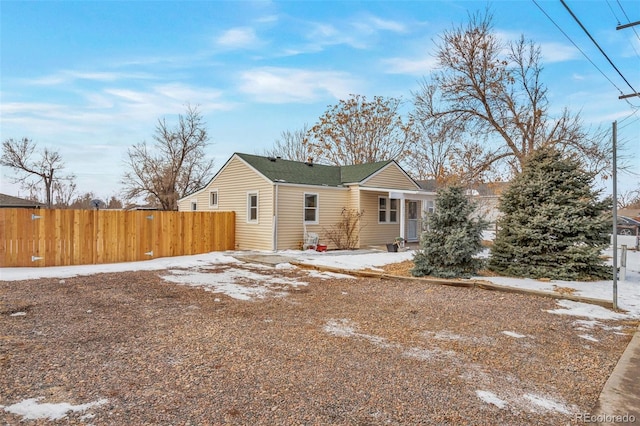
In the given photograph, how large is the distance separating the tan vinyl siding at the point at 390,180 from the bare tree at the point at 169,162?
696 inches

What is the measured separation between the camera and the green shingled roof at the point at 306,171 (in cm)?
1466

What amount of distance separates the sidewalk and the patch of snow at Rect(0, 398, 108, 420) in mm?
3477

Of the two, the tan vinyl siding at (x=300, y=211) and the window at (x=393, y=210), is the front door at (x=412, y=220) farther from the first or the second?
the tan vinyl siding at (x=300, y=211)

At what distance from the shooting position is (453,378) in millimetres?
3227

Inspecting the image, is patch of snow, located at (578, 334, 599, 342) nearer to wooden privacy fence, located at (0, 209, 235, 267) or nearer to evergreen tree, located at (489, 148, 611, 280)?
evergreen tree, located at (489, 148, 611, 280)

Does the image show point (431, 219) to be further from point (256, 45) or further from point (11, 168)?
point (11, 168)

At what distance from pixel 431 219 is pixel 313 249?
20.7 ft

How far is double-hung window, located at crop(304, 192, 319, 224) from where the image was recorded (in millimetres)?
14957

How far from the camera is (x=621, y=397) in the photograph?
112 inches

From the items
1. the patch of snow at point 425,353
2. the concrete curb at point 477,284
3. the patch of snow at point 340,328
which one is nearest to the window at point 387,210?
the concrete curb at point 477,284

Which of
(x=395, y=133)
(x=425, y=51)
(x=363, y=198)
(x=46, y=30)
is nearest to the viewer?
(x=46, y=30)

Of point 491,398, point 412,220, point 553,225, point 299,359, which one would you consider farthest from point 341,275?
point 412,220

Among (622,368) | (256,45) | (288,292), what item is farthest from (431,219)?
(256,45)

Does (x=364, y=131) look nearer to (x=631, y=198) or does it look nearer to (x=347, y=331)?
(x=347, y=331)
